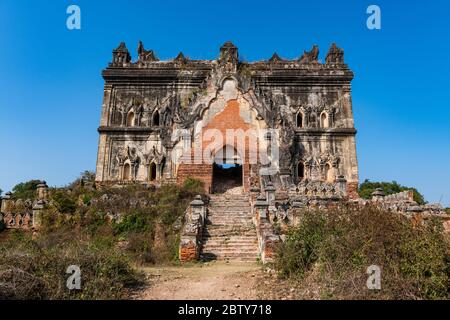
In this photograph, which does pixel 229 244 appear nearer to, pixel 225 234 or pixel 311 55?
pixel 225 234

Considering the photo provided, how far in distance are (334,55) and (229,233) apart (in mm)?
19319

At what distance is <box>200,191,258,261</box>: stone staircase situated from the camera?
40.5 feet

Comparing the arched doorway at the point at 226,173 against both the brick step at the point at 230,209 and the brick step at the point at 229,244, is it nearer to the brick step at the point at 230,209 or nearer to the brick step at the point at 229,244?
the brick step at the point at 230,209

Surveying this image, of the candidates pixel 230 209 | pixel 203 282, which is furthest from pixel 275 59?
pixel 203 282

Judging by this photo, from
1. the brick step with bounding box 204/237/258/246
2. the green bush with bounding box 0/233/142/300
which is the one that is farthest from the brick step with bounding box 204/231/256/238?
the green bush with bounding box 0/233/142/300

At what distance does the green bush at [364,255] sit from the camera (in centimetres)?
682

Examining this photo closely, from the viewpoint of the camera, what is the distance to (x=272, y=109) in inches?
902

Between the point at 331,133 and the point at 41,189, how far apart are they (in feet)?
61.5

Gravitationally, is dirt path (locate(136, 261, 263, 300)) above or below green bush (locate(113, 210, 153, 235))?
below

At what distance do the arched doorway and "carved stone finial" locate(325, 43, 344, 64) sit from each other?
10964 mm

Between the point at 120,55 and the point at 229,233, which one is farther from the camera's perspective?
the point at 120,55

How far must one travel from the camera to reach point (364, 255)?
777 centimetres

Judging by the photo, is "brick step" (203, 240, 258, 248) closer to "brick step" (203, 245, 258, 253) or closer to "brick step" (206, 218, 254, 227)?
"brick step" (203, 245, 258, 253)
